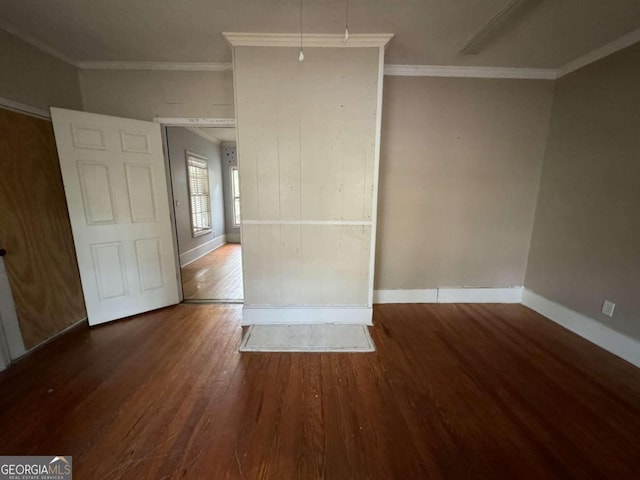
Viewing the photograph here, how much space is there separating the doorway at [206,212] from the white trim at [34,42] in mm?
1118

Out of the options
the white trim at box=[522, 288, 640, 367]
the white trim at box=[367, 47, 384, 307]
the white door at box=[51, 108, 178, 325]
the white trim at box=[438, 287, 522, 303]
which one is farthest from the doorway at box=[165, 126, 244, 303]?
the white trim at box=[522, 288, 640, 367]

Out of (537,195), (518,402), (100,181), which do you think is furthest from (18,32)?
(537,195)

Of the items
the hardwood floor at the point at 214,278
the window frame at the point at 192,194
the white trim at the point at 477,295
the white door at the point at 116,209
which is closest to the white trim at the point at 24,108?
the white door at the point at 116,209

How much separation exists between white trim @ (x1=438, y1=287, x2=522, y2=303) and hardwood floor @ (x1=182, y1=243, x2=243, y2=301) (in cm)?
259

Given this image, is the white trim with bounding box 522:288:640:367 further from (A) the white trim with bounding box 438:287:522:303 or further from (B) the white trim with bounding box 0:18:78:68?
(B) the white trim with bounding box 0:18:78:68

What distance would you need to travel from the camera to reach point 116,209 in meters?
2.52

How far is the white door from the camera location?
2.29 meters

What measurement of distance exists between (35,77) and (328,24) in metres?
2.57

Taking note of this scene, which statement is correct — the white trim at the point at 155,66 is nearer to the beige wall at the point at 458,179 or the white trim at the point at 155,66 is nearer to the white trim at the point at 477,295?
the beige wall at the point at 458,179

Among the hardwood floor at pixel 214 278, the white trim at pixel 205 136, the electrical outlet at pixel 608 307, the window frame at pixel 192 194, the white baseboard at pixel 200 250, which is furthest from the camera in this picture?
the white trim at pixel 205 136

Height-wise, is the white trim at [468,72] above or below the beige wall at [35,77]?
above

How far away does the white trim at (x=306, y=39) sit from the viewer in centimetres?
210

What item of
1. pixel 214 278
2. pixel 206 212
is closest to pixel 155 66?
pixel 214 278

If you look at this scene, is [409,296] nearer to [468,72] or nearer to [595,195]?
[595,195]
